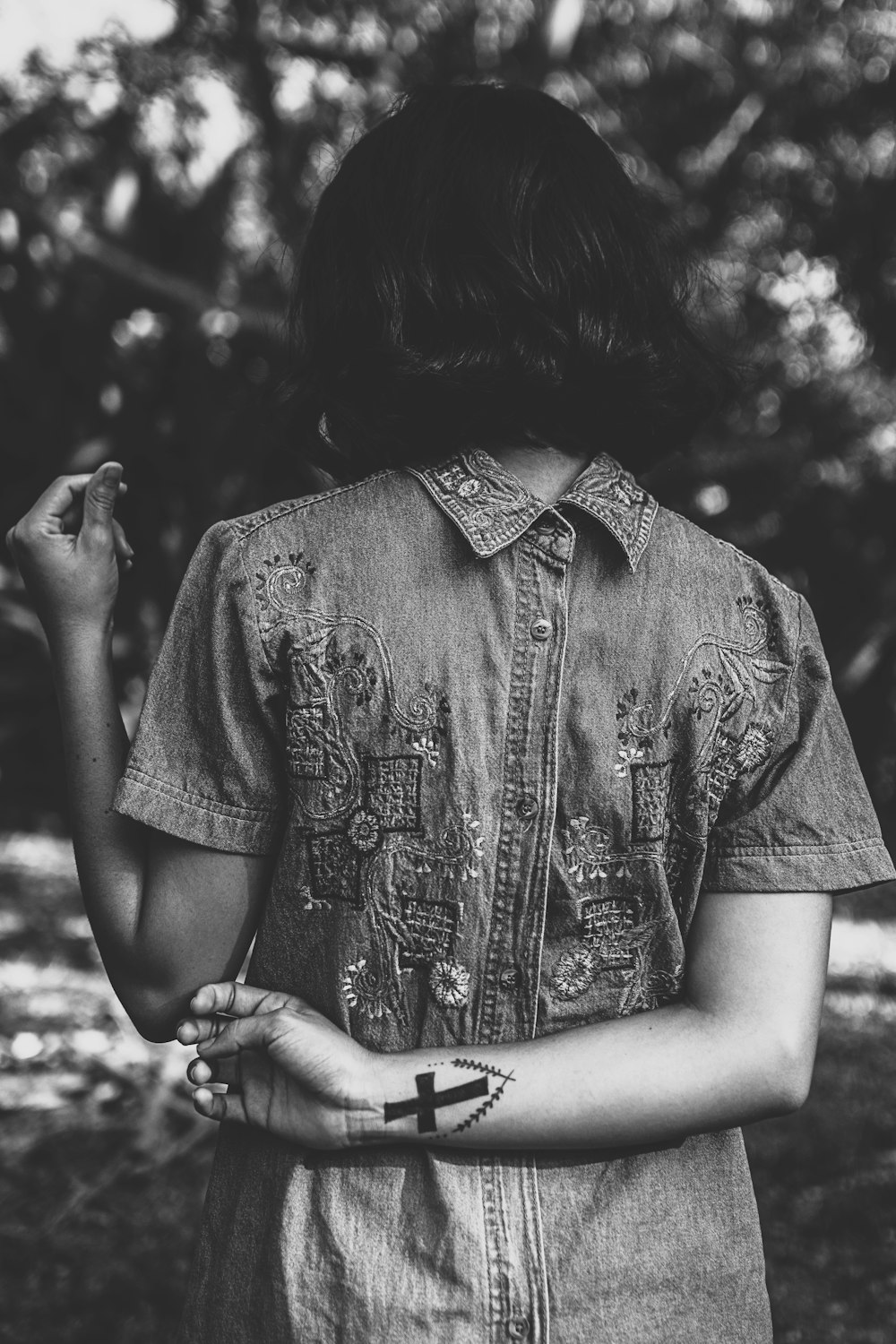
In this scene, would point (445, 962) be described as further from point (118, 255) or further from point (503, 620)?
point (118, 255)

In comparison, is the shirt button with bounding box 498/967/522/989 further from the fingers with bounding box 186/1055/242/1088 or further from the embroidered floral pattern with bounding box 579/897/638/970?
the fingers with bounding box 186/1055/242/1088

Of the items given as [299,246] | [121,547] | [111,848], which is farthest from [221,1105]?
[299,246]

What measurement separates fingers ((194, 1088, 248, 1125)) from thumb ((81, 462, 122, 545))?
581 millimetres

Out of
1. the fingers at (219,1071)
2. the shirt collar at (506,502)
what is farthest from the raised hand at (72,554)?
the fingers at (219,1071)

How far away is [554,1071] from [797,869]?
12.6 inches

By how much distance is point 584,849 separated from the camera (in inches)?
44.7

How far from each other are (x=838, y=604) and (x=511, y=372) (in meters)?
6.32

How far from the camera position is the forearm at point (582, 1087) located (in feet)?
3.51

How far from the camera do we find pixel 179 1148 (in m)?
3.53

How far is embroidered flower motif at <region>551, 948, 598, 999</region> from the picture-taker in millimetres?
1144

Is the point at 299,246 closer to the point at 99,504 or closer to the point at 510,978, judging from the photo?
the point at 99,504

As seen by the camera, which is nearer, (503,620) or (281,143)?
(503,620)

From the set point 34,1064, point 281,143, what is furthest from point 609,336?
point 281,143

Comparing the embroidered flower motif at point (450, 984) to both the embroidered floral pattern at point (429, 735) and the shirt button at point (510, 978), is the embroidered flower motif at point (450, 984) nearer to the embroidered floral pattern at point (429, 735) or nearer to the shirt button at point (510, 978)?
the shirt button at point (510, 978)
